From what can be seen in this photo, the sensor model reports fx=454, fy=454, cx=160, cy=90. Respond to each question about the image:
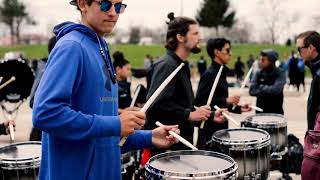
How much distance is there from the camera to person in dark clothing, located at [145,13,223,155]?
3.76 meters

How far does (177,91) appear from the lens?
12.6ft

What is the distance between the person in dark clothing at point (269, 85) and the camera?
274 inches

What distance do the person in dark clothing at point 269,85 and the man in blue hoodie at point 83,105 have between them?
513 cm

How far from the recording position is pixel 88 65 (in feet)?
6.50

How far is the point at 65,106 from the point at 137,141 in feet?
2.41

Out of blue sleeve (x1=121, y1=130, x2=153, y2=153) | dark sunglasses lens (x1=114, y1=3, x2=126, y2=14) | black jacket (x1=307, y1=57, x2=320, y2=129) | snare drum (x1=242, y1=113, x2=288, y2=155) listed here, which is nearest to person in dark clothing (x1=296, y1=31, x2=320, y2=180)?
black jacket (x1=307, y1=57, x2=320, y2=129)

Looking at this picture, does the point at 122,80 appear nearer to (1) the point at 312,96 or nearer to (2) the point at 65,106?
(1) the point at 312,96

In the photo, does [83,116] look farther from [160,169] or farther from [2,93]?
[2,93]

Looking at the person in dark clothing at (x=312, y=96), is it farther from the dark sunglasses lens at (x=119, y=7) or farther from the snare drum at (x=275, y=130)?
the dark sunglasses lens at (x=119, y=7)

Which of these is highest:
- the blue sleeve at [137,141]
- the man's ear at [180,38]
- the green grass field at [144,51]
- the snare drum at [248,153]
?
the man's ear at [180,38]

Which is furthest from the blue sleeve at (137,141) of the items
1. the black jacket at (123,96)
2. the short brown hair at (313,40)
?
the black jacket at (123,96)

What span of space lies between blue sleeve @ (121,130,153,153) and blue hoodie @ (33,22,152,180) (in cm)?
33

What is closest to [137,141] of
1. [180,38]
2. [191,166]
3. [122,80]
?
[191,166]

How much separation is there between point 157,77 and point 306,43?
219 cm
